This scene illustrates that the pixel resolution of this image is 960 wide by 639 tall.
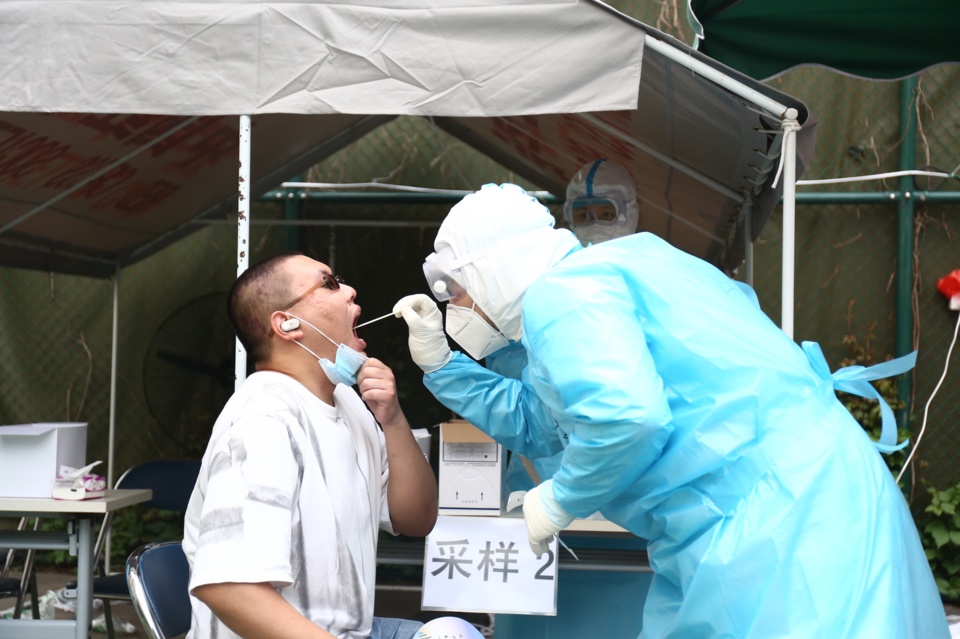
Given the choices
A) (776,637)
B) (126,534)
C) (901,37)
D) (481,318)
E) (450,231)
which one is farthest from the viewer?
(126,534)

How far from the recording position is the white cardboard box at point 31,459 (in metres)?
3.33

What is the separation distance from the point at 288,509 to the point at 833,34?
2978 millimetres

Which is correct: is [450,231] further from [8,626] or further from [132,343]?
[132,343]

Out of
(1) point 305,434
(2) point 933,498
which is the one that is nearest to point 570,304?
(1) point 305,434

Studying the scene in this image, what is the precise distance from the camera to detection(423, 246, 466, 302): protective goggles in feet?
6.19

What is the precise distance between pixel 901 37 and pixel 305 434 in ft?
9.78

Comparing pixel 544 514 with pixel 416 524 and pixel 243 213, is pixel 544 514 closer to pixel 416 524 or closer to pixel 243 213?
pixel 416 524

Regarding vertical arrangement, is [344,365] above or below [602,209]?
below

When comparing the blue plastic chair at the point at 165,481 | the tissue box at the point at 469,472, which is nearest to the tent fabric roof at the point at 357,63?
the tissue box at the point at 469,472

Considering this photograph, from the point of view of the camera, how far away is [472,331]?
6.79 ft

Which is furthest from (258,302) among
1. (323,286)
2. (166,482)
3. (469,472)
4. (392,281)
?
(392,281)

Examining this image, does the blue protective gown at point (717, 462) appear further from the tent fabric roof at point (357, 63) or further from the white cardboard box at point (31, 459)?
the white cardboard box at point (31, 459)

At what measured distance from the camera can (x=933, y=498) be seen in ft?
16.7

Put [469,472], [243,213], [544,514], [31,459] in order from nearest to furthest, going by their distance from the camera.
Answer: [544,514] < [243,213] < [469,472] < [31,459]
